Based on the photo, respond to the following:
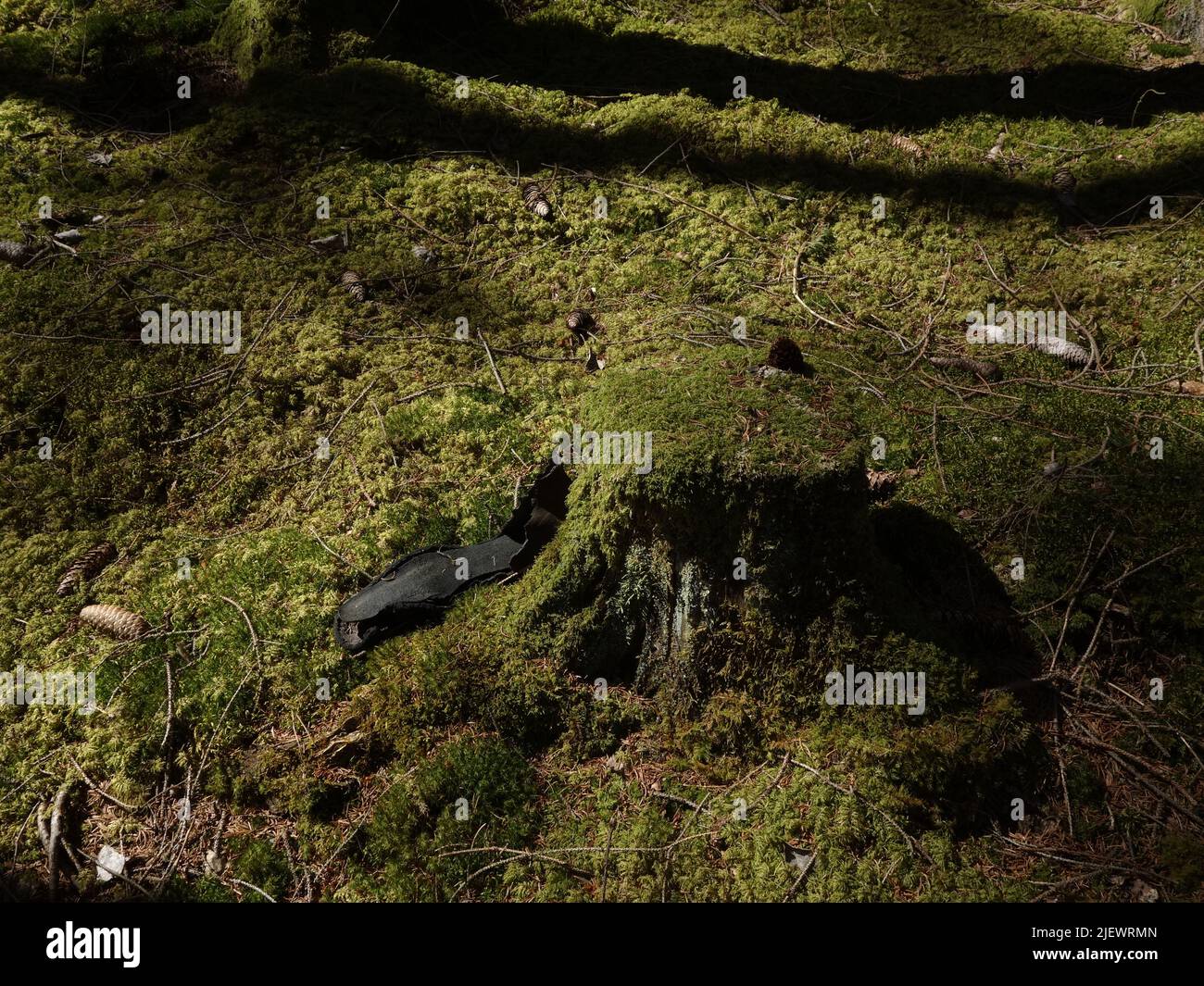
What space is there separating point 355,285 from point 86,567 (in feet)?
8.20

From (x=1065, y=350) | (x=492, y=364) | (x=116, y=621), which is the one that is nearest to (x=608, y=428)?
(x=492, y=364)

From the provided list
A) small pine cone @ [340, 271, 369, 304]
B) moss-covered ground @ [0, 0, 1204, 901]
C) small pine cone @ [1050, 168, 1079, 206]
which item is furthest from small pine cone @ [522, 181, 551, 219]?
small pine cone @ [1050, 168, 1079, 206]

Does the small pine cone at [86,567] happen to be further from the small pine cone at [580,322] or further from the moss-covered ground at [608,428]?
the small pine cone at [580,322]

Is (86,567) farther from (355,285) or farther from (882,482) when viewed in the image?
(882,482)

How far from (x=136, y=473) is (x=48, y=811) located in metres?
1.96

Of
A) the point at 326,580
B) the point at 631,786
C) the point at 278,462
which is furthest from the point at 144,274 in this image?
the point at 631,786

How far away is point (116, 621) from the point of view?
405 cm

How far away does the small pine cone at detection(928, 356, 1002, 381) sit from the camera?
495 centimetres

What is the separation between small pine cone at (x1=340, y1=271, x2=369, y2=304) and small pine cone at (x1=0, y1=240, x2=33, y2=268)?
2.32m

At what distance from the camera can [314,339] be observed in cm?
527

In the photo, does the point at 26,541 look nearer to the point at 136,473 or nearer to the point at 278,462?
the point at 136,473

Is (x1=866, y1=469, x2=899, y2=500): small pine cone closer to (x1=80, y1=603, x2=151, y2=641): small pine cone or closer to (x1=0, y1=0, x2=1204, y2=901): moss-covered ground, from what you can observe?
(x1=0, y1=0, x2=1204, y2=901): moss-covered ground

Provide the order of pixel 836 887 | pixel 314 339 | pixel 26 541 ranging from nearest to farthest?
pixel 836 887 → pixel 26 541 → pixel 314 339

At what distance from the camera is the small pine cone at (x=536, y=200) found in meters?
6.16
